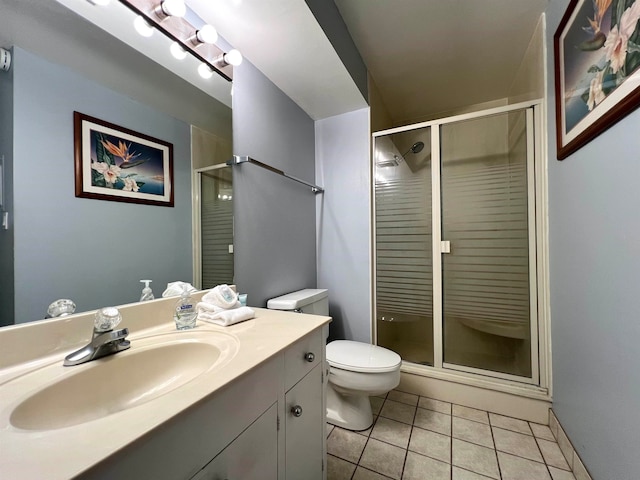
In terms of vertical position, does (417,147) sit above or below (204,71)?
below

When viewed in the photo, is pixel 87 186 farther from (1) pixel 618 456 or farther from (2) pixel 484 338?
(2) pixel 484 338

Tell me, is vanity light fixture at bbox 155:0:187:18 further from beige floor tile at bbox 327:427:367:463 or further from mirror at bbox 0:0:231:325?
beige floor tile at bbox 327:427:367:463

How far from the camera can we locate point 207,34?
1.09 metres

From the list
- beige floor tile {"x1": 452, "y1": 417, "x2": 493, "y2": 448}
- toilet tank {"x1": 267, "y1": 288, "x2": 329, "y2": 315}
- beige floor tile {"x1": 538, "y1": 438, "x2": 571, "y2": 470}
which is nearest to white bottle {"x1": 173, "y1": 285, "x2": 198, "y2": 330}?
toilet tank {"x1": 267, "y1": 288, "x2": 329, "y2": 315}

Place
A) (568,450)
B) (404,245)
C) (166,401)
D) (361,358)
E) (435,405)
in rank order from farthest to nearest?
(404,245) < (435,405) < (361,358) < (568,450) < (166,401)

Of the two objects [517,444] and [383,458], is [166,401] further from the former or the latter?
[517,444]

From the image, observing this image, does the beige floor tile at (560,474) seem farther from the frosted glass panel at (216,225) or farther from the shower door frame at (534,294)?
the frosted glass panel at (216,225)

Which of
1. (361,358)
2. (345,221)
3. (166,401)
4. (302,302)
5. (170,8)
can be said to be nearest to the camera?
(166,401)

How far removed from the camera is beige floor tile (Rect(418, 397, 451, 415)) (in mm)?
1578

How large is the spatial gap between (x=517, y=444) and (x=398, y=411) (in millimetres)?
594

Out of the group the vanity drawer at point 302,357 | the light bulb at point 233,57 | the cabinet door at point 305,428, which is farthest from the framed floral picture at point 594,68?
the light bulb at point 233,57

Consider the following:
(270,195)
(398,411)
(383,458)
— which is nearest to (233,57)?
(270,195)

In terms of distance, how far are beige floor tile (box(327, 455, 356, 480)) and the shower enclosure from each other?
0.84 meters

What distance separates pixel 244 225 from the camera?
1358mm
